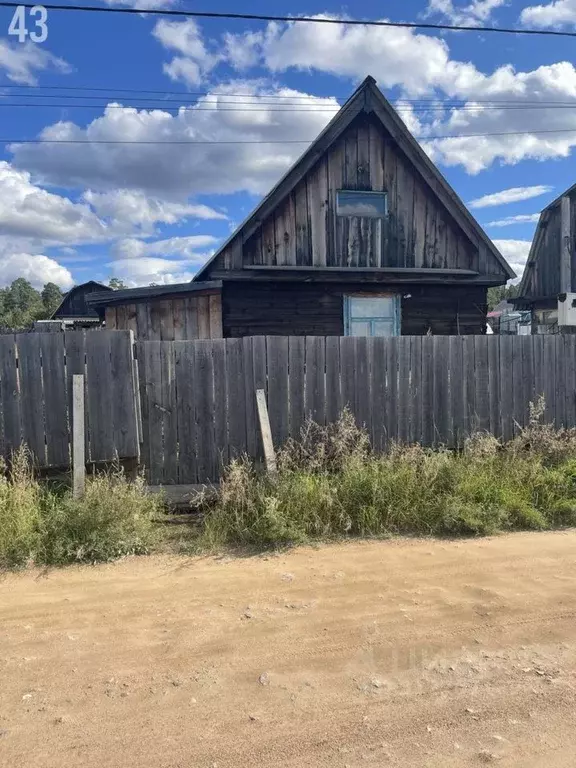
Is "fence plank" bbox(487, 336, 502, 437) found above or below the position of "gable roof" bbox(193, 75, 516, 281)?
below

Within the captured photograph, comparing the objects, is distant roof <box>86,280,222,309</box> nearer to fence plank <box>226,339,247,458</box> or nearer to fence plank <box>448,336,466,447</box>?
fence plank <box>226,339,247,458</box>

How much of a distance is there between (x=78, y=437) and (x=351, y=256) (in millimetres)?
7286

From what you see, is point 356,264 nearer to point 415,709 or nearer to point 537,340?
point 537,340

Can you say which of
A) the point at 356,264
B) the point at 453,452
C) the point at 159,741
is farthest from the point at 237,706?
the point at 356,264

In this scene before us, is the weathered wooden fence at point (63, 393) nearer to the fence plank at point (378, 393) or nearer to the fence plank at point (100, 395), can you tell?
the fence plank at point (100, 395)

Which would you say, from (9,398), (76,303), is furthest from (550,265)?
(76,303)

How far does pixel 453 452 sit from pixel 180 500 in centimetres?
326

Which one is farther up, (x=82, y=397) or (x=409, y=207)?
(x=409, y=207)

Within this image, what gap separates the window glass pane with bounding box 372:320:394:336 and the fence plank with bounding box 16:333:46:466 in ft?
24.1

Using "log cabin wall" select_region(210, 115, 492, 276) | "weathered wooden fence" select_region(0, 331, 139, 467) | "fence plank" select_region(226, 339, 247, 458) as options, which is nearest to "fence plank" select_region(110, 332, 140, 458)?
"weathered wooden fence" select_region(0, 331, 139, 467)

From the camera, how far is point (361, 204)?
11.1 meters

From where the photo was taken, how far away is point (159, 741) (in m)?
2.47

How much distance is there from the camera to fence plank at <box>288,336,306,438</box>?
609cm

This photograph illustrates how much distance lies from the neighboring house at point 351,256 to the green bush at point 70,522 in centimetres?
539
